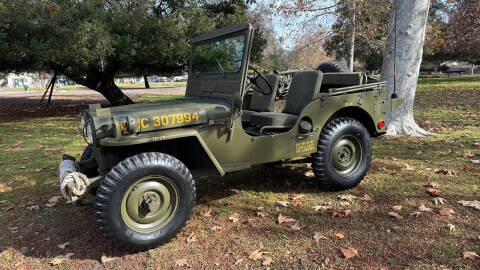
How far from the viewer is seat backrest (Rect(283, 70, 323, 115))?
420cm

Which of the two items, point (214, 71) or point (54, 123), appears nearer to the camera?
point (214, 71)

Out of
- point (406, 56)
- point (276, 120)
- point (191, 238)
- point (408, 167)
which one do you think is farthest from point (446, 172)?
point (191, 238)

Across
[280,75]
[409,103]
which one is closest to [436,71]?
[409,103]

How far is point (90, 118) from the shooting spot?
325 centimetres

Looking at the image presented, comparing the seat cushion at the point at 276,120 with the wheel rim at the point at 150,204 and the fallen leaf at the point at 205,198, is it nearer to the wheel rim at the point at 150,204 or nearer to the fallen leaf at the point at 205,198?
the fallen leaf at the point at 205,198

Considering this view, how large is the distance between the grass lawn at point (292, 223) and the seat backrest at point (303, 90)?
101cm

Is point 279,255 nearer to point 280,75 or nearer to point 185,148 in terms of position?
point 185,148

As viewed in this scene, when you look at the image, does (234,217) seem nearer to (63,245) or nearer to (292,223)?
(292,223)

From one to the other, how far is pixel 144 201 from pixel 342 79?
9.81 ft

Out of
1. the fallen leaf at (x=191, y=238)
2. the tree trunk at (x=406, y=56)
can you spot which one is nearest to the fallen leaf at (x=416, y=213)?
the fallen leaf at (x=191, y=238)

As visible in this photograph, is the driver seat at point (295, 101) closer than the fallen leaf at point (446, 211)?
No

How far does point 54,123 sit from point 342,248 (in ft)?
37.9

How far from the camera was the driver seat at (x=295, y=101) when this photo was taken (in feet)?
13.3

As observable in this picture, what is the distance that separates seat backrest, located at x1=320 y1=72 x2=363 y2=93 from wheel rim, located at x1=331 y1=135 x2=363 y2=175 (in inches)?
29.0
